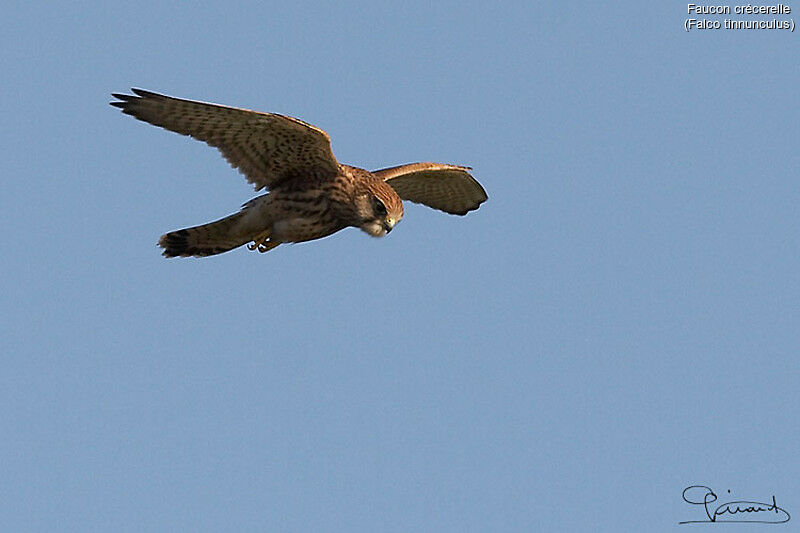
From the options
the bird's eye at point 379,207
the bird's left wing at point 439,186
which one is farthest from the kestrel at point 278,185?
the bird's left wing at point 439,186

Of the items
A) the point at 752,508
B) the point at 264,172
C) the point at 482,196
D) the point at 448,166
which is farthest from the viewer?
the point at 482,196

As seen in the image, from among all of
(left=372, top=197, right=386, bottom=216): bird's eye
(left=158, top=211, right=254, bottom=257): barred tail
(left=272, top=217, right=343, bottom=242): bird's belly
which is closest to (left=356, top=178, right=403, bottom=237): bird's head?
(left=372, top=197, right=386, bottom=216): bird's eye

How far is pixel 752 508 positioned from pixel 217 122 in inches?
216

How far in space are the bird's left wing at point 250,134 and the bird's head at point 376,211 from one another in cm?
39

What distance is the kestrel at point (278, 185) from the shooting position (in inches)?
380

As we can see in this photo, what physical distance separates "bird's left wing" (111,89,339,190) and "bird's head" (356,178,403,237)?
0.39m

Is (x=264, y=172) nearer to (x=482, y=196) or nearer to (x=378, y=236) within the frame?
(x=378, y=236)

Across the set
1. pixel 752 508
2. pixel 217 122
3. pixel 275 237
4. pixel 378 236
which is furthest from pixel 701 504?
pixel 217 122

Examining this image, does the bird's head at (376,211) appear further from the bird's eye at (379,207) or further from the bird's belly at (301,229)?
the bird's belly at (301,229)

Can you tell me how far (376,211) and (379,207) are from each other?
2.3 inches

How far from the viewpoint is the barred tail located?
35.1ft

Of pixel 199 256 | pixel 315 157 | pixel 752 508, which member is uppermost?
pixel 315 157

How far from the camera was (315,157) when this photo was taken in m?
10.2

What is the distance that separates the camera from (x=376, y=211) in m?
10.2
